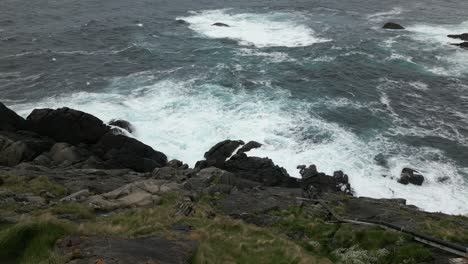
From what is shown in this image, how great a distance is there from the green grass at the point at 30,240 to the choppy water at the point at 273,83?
23886 millimetres

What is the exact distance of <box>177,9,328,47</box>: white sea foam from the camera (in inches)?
2411

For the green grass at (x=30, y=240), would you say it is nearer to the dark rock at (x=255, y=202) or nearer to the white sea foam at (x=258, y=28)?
the dark rock at (x=255, y=202)

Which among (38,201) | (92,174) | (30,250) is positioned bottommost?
(92,174)

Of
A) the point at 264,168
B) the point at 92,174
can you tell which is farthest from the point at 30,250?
the point at 264,168

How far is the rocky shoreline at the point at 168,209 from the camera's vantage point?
32.7 ft

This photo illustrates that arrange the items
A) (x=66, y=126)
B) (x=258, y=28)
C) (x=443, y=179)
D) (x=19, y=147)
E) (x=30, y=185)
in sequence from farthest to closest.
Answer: (x=258, y=28), (x=66, y=126), (x=443, y=179), (x=19, y=147), (x=30, y=185)

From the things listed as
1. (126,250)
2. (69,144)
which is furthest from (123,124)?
(126,250)

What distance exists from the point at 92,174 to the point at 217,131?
44.9 feet

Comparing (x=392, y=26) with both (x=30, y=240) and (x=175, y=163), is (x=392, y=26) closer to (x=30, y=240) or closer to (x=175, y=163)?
(x=175, y=163)

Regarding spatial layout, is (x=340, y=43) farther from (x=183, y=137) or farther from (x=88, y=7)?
(x=88, y=7)

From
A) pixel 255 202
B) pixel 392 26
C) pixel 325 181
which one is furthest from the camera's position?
pixel 392 26

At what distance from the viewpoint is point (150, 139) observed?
117 ft

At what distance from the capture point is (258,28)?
67312mm

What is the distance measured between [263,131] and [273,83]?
10599mm
